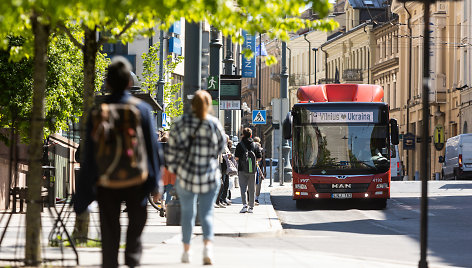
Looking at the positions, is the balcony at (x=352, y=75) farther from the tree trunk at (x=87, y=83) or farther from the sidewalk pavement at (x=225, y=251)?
the tree trunk at (x=87, y=83)

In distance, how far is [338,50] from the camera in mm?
106625

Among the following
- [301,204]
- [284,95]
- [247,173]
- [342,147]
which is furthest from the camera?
[284,95]

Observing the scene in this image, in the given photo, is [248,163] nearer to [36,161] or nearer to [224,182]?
[224,182]

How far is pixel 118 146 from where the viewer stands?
834cm

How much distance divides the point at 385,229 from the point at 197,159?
9.54 meters

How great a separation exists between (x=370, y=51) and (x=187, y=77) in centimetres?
7820

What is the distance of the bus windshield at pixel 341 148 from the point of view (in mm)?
27328

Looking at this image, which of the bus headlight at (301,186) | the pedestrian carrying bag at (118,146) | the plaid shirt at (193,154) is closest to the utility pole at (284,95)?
the bus headlight at (301,186)

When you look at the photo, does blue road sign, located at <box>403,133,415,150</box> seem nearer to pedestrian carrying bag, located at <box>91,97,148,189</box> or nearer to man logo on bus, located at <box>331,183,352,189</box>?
man logo on bus, located at <box>331,183,352,189</box>

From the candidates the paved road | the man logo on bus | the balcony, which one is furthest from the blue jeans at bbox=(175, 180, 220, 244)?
the balcony

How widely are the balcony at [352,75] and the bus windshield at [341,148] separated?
71456 millimetres

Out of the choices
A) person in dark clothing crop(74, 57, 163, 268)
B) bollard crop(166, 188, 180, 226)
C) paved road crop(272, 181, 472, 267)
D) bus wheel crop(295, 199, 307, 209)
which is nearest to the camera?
person in dark clothing crop(74, 57, 163, 268)

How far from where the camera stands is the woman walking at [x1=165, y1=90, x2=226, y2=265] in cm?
1117

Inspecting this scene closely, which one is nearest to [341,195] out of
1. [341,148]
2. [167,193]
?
[341,148]
